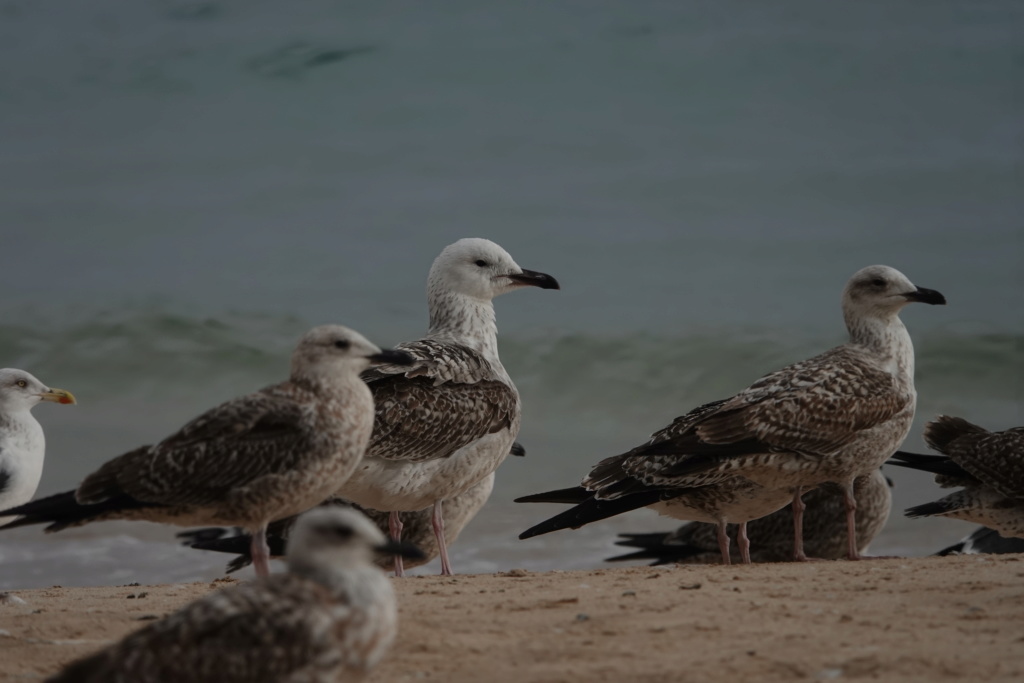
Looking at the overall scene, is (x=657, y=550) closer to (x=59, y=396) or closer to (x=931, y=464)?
(x=931, y=464)

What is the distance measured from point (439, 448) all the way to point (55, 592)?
261 centimetres

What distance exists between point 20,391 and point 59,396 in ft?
1.47

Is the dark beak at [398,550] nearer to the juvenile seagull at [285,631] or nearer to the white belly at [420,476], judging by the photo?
the juvenile seagull at [285,631]

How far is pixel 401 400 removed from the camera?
299 inches

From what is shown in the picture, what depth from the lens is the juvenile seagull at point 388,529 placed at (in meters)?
9.24

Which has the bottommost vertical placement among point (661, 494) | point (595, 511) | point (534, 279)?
point (595, 511)

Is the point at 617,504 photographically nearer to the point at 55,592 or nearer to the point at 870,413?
the point at 870,413

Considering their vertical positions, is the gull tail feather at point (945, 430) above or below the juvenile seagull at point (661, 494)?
above

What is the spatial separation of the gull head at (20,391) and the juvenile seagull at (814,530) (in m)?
5.19

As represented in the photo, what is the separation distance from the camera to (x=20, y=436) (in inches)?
379

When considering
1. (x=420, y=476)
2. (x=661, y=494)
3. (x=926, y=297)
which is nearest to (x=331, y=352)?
(x=420, y=476)

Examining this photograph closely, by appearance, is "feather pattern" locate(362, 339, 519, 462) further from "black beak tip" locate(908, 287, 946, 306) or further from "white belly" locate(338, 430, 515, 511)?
"black beak tip" locate(908, 287, 946, 306)

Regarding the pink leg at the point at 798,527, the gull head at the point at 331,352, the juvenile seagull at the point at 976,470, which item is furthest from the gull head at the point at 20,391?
the juvenile seagull at the point at 976,470

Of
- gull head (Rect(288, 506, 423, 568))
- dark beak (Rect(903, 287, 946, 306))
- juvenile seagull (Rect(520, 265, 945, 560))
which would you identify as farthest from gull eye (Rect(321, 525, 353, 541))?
dark beak (Rect(903, 287, 946, 306))
